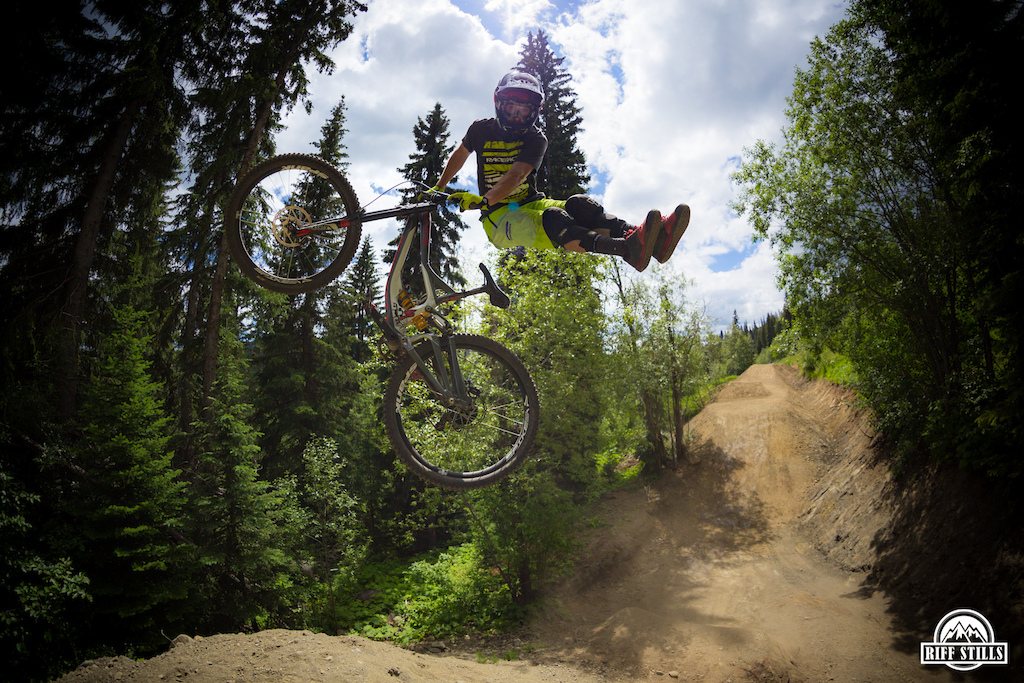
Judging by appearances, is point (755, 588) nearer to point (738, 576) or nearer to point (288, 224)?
point (738, 576)

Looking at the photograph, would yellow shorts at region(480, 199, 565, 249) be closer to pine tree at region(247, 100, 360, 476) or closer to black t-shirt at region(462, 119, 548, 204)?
black t-shirt at region(462, 119, 548, 204)

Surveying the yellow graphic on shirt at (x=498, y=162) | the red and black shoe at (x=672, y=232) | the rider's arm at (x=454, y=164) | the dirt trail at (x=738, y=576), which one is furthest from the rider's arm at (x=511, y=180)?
the dirt trail at (x=738, y=576)

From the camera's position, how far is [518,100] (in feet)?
13.4

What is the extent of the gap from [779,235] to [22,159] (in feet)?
56.6

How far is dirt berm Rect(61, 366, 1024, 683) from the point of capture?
341 inches

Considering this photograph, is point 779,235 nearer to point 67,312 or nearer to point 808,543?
point 808,543

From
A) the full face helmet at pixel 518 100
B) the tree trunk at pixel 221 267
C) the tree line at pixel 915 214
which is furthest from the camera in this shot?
the tree trunk at pixel 221 267

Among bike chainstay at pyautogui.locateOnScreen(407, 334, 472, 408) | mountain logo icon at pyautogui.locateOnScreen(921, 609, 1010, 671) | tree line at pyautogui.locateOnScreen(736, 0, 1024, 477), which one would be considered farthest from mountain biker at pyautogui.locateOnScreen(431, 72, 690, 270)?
mountain logo icon at pyautogui.locateOnScreen(921, 609, 1010, 671)

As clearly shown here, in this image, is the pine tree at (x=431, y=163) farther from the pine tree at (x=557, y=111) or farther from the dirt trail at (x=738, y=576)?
the dirt trail at (x=738, y=576)

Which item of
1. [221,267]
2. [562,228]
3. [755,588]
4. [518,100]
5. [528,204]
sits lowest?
[755,588]

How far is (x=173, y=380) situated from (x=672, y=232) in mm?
15965

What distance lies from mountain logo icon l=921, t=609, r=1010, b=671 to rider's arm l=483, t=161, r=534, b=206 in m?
11.7

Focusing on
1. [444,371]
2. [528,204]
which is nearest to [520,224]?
[528,204]

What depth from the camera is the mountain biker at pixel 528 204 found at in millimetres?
4047
